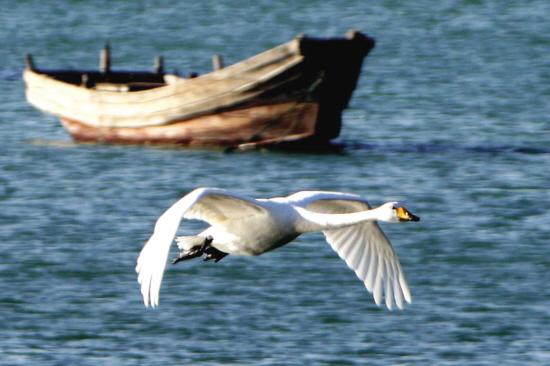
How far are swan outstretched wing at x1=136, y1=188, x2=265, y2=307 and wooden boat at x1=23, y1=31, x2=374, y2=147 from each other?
1335cm

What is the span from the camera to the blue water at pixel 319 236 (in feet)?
59.9

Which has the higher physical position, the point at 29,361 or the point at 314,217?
the point at 314,217

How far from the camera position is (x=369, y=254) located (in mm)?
15086

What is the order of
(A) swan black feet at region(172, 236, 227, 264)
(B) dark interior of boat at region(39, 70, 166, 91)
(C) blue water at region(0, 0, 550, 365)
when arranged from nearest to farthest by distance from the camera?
(A) swan black feet at region(172, 236, 227, 264) < (C) blue water at region(0, 0, 550, 365) < (B) dark interior of boat at region(39, 70, 166, 91)

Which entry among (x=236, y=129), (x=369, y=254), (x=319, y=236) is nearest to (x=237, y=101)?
(x=236, y=129)

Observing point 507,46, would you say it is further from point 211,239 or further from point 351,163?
point 211,239

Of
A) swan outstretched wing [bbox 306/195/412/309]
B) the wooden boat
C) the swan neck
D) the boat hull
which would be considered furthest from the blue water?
the swan neck

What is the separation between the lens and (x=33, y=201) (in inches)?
1016

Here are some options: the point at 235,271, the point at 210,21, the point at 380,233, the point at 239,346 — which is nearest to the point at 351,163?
the point at 235,271

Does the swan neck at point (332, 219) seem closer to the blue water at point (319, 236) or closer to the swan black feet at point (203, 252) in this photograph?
the swan black feet at point (203, 252)

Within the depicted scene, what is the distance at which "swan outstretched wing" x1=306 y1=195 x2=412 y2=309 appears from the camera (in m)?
14.9

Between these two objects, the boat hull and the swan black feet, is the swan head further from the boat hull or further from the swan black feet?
the boat hull

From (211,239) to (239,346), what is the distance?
4120mm

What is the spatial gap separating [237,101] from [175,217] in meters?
15.5
